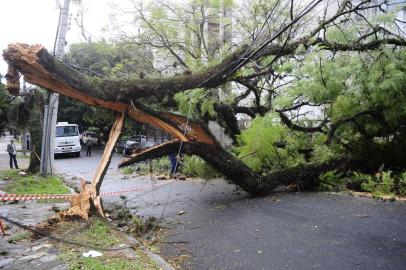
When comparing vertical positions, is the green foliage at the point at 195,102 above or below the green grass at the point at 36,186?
above

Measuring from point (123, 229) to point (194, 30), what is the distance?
13.9 m

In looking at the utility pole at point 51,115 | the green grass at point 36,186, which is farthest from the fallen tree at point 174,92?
the utility pole at point 51,115

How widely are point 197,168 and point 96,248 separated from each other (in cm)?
929

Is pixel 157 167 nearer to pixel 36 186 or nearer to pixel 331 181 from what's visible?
pixel 36 186

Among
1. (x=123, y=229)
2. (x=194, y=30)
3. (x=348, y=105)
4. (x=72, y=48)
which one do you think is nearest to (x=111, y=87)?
(x=123, y=229)

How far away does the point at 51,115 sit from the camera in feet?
49.7

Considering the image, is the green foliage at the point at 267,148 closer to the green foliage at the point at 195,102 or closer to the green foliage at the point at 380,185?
the green foliage at the point at 195,102

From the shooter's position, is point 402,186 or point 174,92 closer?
point 174,92

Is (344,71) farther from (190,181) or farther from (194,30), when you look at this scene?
(194,30)

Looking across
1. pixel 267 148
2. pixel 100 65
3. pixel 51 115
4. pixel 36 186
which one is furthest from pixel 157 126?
pixel 100 65

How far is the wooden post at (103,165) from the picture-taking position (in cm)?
866

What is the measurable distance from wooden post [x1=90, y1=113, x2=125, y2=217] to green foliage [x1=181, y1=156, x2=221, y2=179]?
5.80 metres

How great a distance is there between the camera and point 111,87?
895 centimetres

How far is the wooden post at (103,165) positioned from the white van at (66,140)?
22.3 meters
